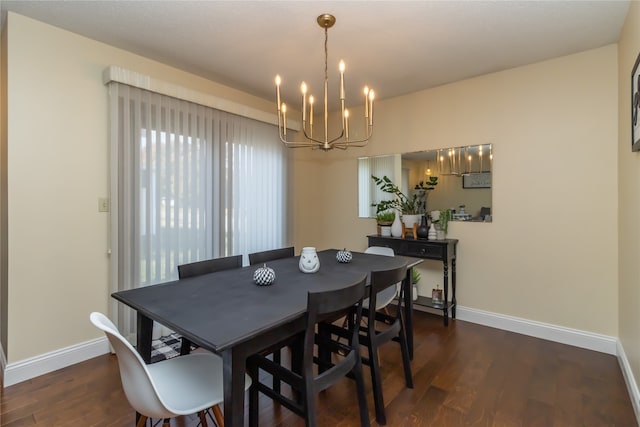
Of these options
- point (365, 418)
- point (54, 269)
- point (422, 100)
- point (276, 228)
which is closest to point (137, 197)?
point (54, 269)

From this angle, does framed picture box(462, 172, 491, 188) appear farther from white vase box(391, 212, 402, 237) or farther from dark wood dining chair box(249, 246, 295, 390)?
dark wood dining chair box(249, 246, 295, 390)

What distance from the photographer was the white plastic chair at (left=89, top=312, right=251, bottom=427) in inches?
43.8

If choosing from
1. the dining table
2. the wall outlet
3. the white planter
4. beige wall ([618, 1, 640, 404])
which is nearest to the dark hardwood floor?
beige wall ([618, 1, 640, 404])

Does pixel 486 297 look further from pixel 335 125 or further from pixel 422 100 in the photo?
pixel 335 125

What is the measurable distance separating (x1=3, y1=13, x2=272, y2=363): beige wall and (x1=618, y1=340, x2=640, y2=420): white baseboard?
3.69 m

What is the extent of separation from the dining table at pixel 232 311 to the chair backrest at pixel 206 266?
0.22ft

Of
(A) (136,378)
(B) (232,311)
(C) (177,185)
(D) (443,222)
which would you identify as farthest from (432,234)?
(A) (136,378)

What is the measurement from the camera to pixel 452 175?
3275mm

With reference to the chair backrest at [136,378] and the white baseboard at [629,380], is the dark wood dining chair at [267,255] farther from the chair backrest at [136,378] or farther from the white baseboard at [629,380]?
the white baseboard at [629,380]

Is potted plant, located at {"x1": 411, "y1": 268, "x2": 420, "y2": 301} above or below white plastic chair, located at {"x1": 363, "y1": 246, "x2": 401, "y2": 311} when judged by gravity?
below

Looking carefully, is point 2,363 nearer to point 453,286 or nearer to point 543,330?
point 453,286

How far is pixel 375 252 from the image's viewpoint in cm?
294

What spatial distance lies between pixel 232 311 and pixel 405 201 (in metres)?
2.71

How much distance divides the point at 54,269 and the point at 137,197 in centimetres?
77
